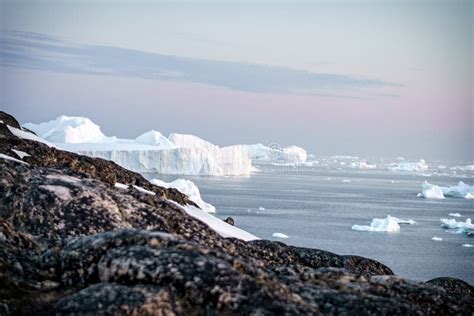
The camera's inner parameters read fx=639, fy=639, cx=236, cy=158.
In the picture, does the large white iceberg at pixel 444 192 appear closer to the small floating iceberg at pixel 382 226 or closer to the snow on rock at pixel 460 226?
the snow on rock at pixel 460 226

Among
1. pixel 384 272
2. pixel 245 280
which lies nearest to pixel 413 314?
pixel 245 280

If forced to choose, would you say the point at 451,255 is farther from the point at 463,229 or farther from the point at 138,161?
the point at 138,161

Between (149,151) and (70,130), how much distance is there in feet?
64.2

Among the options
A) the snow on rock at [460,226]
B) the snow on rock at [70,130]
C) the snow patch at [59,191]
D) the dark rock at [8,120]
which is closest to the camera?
the snow patch at [59,191]

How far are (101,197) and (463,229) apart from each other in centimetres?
7167

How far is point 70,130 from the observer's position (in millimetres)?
130750

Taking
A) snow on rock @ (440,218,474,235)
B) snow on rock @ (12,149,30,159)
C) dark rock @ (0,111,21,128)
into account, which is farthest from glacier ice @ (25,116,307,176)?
snow on rock @ (12,149,30,159)

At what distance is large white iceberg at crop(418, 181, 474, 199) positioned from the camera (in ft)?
381

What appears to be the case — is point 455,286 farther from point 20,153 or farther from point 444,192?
point 444,192

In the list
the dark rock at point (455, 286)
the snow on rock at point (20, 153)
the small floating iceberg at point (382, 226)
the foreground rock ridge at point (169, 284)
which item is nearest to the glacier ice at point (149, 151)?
the small floating iceberg at point (382, 226)

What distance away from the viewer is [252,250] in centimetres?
909

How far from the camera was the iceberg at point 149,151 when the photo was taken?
116 metres

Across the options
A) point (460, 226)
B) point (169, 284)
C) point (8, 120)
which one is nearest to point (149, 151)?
point (460, 226)

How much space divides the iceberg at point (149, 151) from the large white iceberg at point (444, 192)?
45.1m
